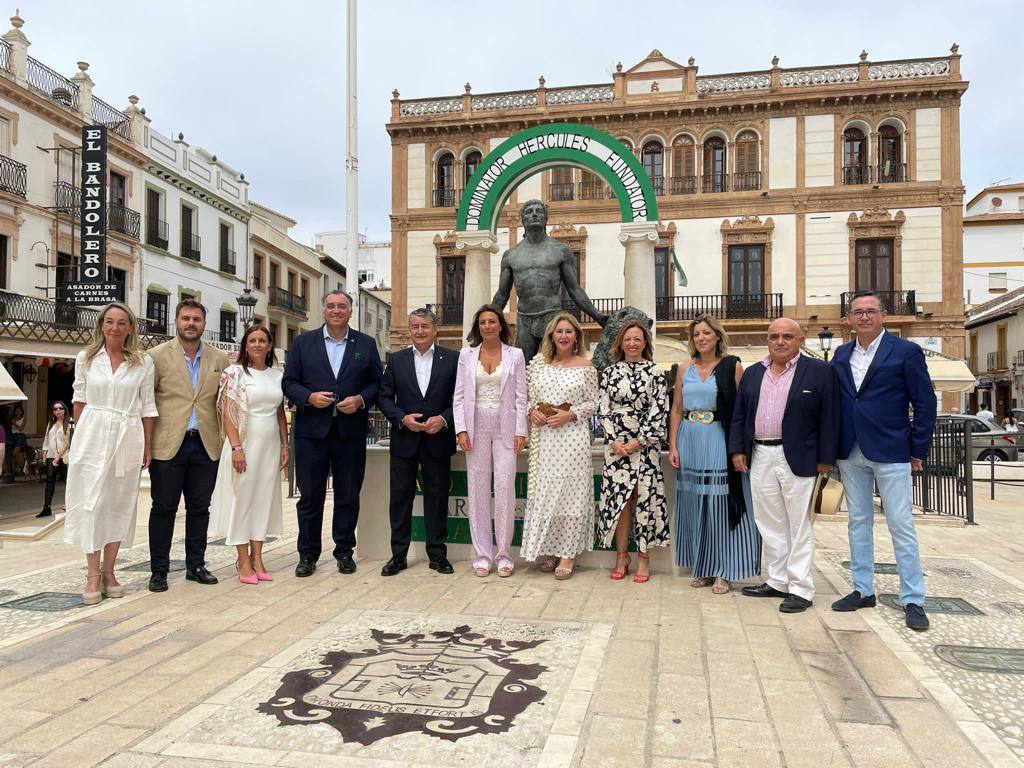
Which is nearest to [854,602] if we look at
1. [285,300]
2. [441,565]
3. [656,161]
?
[441,565]

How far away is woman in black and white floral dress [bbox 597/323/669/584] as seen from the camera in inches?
191

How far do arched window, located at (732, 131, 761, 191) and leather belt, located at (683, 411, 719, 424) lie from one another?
819 inches

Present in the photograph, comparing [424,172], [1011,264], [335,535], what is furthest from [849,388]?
[1011,264]

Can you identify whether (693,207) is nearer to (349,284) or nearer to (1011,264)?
(349,284)

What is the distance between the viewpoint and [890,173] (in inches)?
909

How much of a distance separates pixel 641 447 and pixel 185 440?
3021 millimetres

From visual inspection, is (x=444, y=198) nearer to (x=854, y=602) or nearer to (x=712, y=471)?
(x=712, y=471)

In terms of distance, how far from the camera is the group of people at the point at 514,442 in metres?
4.38

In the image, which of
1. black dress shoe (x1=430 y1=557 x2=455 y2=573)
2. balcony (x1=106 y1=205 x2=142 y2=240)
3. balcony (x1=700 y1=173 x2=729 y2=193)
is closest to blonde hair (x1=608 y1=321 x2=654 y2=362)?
black dress shoe (x1=430 y1=557 x2=455 y2=573)

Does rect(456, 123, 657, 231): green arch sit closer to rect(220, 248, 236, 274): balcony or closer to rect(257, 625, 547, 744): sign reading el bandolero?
rect(257, 625, 547, 744): sign reading el bandolero

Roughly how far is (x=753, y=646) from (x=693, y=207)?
21905 mm

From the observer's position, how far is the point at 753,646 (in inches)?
145

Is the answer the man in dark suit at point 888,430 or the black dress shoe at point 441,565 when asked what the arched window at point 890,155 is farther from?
the black dress shoe at point 441,565

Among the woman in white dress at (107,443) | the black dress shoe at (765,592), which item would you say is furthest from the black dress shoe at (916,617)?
the woman in white dress at (107,443)
